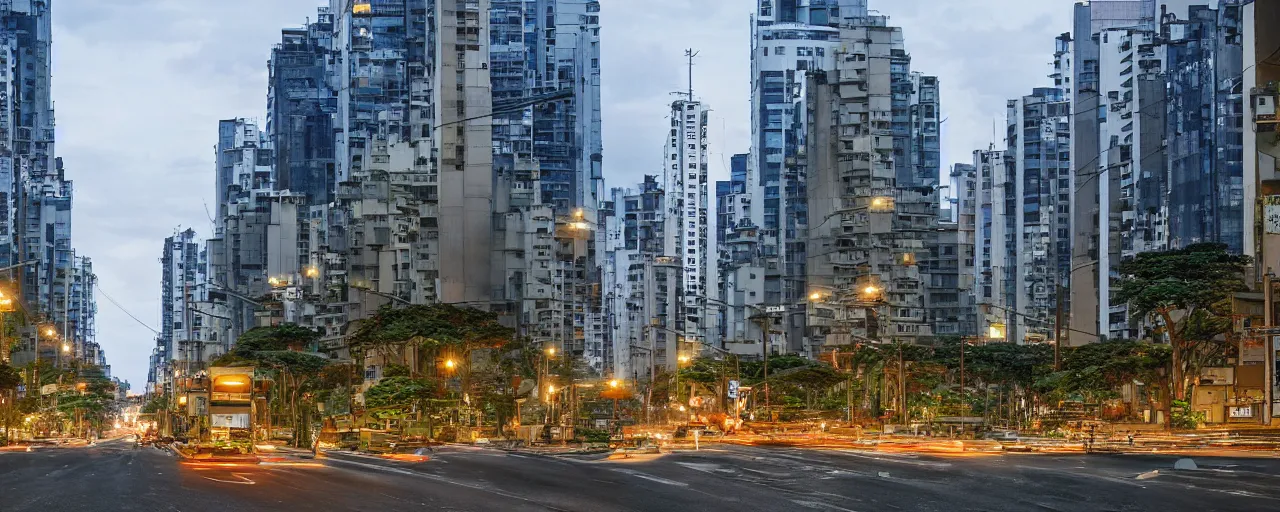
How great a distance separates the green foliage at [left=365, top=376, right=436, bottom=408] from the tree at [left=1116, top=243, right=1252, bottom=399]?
4082 cm

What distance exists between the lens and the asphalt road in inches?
1526

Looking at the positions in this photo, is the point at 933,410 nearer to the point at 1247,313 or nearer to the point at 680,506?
the point at 1247,313

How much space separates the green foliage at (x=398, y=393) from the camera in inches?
3735

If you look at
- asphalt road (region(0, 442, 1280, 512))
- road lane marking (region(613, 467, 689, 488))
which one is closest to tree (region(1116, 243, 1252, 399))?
asphalt road (region(0, 442, 1280, 512))

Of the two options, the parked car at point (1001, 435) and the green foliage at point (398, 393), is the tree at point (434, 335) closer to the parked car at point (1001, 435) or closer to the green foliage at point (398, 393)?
the green foliage at point (398, 393)

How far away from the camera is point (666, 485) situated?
46.9 metres

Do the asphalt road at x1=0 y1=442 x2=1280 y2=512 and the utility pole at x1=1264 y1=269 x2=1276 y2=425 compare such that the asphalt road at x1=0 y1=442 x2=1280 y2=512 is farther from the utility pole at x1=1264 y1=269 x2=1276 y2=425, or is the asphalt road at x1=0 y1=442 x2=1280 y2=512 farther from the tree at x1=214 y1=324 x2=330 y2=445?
the tree at x1=214 y1=324 x2=330 y2=445

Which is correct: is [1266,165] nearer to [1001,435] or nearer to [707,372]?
[1001,435]

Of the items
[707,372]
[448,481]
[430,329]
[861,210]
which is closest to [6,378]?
[430,329]

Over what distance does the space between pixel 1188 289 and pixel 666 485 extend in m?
42.2

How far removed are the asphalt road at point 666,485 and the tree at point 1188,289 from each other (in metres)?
18.8

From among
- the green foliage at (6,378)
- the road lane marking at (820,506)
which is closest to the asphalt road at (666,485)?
the road lane marking at (820,506)

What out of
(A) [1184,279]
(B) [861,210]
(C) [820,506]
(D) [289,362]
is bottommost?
(C) [820,506]

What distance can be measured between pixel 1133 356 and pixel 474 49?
68514mm
